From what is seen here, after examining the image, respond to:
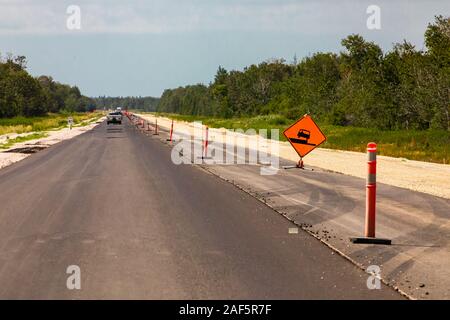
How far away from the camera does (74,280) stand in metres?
5.70

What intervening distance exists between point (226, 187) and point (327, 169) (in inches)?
238

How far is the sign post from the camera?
651 inches

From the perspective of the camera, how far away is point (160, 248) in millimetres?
7156

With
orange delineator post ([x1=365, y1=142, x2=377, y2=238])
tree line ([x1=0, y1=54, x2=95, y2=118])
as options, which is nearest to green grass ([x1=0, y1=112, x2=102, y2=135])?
tree line ([x1=0, y1=54, x2=95, y2=118])

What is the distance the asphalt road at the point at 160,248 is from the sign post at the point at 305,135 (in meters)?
4.14

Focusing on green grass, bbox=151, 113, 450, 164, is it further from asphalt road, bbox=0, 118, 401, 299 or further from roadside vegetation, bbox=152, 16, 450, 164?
asphalt road, bbox=0, 118, 401, 299

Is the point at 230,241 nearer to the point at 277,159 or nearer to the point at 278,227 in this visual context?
the point at 278,227

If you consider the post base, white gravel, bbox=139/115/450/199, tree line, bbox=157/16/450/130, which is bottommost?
white gravel, bbox=139/115/450/199

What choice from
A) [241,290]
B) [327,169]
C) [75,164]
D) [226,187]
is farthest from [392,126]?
[241,290]

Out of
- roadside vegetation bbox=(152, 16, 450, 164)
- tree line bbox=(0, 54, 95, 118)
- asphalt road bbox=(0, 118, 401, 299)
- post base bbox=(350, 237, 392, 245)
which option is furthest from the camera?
tree line bbox=(0, 54, 95, 118)

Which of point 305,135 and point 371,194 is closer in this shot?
point 371,194

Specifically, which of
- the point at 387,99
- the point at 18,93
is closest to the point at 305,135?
the point at 387,99

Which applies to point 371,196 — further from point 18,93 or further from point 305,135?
point 18,93

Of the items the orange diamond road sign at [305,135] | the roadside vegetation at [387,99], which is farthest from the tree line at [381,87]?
the orange diamond road sign at [305,135]
